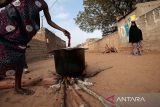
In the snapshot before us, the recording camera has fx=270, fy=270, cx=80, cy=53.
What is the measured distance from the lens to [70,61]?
6039 mm

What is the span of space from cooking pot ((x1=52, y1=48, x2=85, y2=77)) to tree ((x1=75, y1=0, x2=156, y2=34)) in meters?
27.8

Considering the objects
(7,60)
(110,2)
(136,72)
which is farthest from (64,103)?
(110,2)

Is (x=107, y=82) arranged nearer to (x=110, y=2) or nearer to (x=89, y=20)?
(x=110, y=2)

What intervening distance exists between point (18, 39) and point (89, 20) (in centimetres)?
3427

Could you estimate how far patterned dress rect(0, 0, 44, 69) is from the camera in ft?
14.2

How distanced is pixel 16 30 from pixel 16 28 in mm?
33

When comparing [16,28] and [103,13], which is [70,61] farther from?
[103,13]

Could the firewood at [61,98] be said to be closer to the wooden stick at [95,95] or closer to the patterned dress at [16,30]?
the wooden stick at [95,95]

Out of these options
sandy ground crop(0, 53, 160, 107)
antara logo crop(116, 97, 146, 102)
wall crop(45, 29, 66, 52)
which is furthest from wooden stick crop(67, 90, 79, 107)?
wall crop(45, 29, 66, 52)

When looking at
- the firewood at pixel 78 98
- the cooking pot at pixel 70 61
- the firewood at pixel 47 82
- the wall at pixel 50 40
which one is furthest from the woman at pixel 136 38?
the wall at pixel 50 40

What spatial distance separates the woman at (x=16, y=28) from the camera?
435cm

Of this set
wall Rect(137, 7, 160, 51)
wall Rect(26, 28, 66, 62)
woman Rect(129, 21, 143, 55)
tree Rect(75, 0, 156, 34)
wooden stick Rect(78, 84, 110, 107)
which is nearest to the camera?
wooden stick Rect(78, 84, 110, 107)

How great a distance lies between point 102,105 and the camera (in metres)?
4.14

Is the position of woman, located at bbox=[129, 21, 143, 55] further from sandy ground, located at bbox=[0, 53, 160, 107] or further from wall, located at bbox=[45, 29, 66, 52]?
wall, located at bbox=[45, 29, 66, 52]
